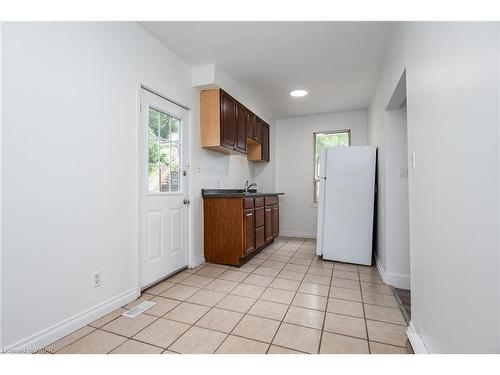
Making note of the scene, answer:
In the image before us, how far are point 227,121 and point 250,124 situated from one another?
82 cm

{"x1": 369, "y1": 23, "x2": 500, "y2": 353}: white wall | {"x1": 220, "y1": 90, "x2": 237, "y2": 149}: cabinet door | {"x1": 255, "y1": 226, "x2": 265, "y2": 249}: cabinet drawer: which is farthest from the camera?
{"x1": 255, "y1": 226, "x2": 265, "y2": 249}: cabinet drawer

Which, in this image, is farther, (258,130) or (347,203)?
(258,130)

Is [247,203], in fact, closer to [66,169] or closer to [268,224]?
[268,224]

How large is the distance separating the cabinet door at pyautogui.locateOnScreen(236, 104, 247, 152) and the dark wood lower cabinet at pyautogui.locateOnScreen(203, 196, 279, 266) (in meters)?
0.87

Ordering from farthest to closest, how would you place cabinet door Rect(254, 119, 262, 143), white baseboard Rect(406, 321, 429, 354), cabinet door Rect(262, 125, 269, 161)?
cabinet door Rect(262, 125, 269, 161), cabinet door Rect(254, 119, 262, 143), white baseboard Rect(406, 321, 429, 354)

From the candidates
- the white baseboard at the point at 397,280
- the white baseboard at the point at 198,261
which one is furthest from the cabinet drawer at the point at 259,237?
the white baseboard at the point at 397,280

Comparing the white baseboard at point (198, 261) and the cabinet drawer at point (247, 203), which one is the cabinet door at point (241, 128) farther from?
the white baseboard at point (198, 261)

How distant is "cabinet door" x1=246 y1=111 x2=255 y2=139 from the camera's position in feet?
13.5

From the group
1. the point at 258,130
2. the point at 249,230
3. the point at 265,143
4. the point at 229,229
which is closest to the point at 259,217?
the point at 249,230

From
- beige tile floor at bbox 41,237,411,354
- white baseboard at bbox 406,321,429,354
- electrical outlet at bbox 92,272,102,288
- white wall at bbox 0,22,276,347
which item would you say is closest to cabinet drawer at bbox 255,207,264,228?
beige tile floor at bbox 41,237,411,354

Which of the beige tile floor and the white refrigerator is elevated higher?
the white refrigerator

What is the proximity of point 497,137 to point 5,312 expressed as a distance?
235cm

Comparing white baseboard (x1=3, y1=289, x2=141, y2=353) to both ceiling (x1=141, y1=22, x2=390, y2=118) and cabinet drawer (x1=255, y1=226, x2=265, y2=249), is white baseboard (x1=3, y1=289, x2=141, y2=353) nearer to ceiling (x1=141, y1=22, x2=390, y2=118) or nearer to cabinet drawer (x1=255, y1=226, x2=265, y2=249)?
cabinet drawer (x1=255, y1=226, x2=265, y2=249)

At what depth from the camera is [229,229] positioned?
3254 millimetres
